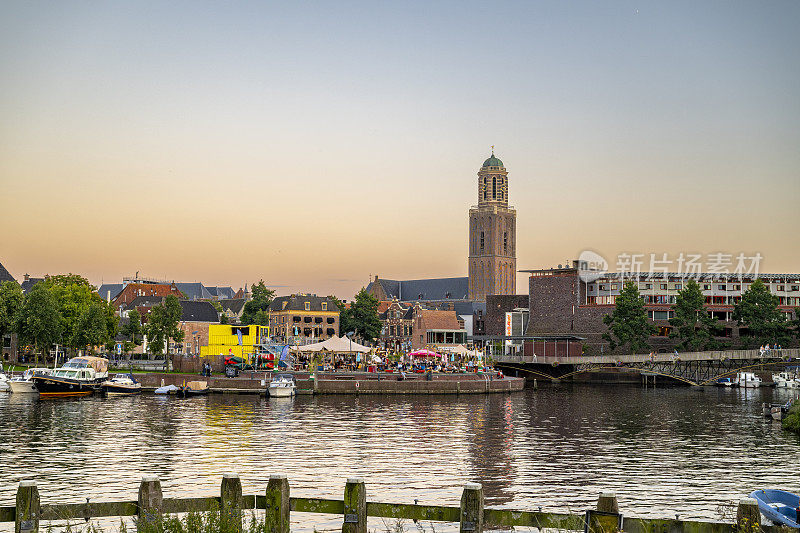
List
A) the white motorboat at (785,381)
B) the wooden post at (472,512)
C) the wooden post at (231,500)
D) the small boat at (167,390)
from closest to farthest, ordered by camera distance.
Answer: the wooden post at (472,512)
the wooden post at (231,500)
the small boat at (167,390)
the white motorboat at (785,381)

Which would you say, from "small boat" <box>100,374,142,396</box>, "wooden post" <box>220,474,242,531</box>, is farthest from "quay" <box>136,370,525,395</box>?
"wooden post" <box>220,474,242,531</box>

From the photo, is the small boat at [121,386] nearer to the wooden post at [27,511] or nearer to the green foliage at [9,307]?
the green foliage at [9,307]

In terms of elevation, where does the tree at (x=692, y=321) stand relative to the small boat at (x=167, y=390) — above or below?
above

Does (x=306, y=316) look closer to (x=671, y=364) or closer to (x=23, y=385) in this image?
(x=671, y=364)

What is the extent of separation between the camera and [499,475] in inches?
1578

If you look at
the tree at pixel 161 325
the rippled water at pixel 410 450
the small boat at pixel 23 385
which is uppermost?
the tree at pixel 161 325

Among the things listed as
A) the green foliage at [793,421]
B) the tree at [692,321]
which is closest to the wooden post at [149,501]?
the green foliage at [793,421]

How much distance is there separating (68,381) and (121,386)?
552 centimetres

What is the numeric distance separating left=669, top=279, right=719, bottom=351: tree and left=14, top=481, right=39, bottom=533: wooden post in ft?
416

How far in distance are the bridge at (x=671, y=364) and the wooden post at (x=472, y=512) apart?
349ft

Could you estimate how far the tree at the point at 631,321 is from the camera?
13625 centimetres

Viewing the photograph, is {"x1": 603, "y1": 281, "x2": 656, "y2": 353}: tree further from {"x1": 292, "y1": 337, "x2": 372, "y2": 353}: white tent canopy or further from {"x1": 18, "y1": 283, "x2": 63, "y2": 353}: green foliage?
{"x1": 18, "y1": 283, "x2": 63, "y2": 353}: green foliage

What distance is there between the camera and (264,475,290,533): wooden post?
16.7 metres

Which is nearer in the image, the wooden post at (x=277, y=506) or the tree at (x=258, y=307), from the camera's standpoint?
the wooden post at (x=277, y=506)
